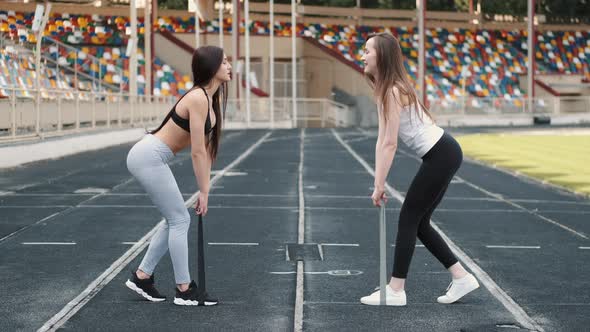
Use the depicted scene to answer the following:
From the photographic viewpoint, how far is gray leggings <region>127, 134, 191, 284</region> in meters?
7.58

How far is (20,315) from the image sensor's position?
24.4 feet

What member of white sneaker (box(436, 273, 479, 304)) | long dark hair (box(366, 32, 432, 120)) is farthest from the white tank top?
white sneaker (box(436, 273, 479, 304))

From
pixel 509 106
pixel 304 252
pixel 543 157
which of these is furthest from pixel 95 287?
pixel 509 106

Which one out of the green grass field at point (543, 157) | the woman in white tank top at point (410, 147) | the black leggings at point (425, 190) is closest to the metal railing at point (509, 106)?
the green grass field at point (543, 157)

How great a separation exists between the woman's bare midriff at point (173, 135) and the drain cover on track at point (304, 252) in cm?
293

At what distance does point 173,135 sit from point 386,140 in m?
1.40

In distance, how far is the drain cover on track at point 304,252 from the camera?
10.4 meters

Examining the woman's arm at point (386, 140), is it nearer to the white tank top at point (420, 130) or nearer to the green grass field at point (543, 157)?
the white tank top at point (420, 130)

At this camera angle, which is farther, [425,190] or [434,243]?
[434,243]

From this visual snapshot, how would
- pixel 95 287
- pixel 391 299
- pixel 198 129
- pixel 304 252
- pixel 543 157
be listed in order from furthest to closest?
pixel 543 157
pixel 304 252
pixel 95 287
pixel 391 299
pixel 198 129

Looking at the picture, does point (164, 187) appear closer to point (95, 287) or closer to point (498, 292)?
point (95, 287)

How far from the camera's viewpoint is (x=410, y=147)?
7695 mm

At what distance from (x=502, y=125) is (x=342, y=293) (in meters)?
61.9

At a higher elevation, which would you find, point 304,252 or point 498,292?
point 498,292
